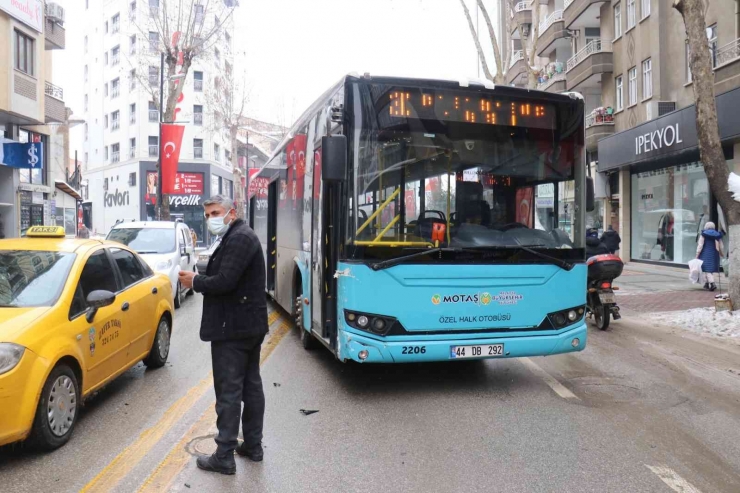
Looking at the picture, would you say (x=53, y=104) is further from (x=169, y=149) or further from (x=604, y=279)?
(x=604, y=279)

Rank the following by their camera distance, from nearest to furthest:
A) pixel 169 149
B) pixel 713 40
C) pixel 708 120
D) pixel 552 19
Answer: pixel 708 120 → pixel 713 40 → pixel 169 149 → pixel 552 19

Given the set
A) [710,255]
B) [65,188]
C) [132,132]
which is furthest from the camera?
[132,132]

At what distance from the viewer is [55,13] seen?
25.4 meters

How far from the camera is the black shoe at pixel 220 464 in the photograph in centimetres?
417

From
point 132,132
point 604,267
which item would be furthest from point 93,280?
point 132,132

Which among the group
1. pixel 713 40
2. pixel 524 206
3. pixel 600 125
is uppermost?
pixel 713 40

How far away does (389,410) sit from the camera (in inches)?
226

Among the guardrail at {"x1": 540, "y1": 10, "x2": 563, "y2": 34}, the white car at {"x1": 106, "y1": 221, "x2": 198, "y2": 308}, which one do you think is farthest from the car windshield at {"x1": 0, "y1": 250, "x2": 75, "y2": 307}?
the guardrail at {"x1": 540, "y1": 10, "x2": 563, "y2": 34}

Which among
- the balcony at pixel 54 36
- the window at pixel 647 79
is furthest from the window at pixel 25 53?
the window at pixel 647 79

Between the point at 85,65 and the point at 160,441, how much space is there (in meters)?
62.8

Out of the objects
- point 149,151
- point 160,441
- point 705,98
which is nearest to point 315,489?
point 160,441

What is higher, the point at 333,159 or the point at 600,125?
the point at 600,125

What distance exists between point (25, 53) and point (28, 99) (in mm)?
1676

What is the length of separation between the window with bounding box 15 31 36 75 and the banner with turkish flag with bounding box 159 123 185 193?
4.90 metres
